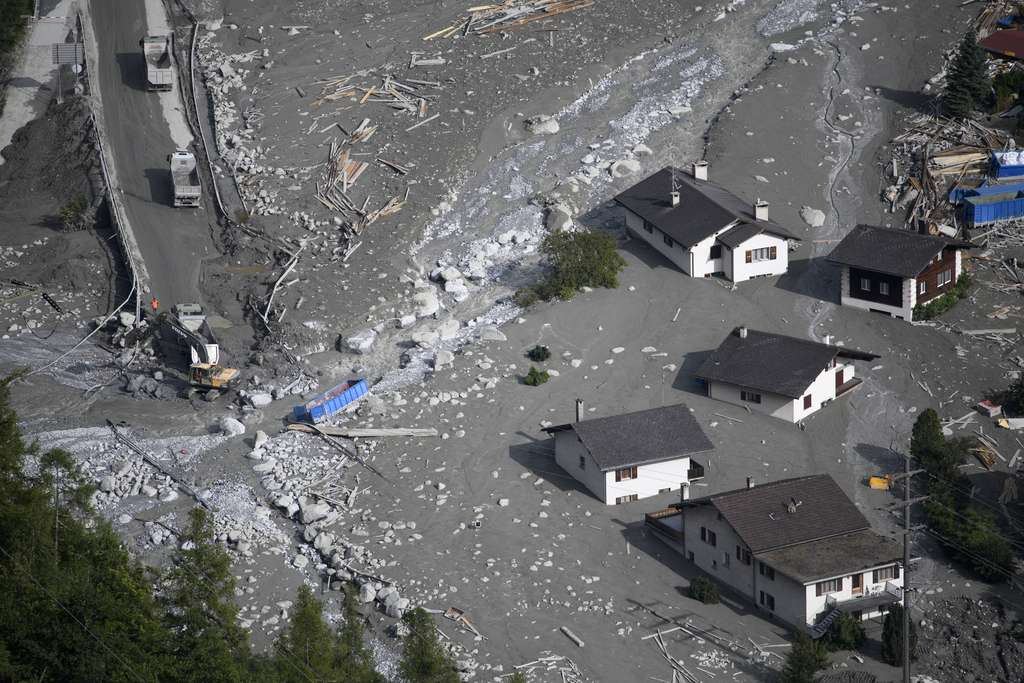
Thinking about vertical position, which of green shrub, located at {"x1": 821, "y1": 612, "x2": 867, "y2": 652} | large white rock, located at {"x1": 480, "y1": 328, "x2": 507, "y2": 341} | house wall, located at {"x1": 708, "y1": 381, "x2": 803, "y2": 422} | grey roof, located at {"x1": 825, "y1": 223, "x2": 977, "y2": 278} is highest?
grey roof, located at {"x1": 825, "y1": 223, "x2": 977, "y2": 278}

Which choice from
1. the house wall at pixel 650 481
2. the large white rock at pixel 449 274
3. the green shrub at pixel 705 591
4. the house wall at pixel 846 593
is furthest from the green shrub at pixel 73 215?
the house wall at pixel 846 593

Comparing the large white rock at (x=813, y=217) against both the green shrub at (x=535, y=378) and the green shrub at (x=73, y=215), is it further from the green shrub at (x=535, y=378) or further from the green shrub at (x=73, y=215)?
the green shrub at (x=73, y=215)

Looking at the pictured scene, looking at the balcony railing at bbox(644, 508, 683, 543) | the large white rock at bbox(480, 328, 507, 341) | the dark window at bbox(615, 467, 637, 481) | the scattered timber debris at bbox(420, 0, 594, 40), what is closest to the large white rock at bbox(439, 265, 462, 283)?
the large white rock at bbox(480, 328, 507, 341)

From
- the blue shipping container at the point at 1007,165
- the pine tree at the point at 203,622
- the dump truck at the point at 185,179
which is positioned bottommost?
the blue shipping container at the point at 1007,165

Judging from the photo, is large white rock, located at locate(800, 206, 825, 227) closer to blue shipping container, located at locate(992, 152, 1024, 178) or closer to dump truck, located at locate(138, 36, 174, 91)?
blue shipping container, located at locate(992, 152, 1024, 178)

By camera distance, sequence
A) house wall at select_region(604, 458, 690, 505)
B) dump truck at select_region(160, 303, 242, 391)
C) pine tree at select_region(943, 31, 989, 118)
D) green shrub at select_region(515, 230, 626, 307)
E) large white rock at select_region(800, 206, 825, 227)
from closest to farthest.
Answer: house wall at select_region(604, 458, 690, 505), dump truck at select_region(160, 303, 242, 391), green shrub at select_region(515, 230, 626, 307), large white rock at select_region(800, 206, 825, 227), pine tree at select_region(943, 31, 989, 118)

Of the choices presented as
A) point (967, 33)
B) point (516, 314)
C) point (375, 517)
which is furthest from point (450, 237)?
point (967, 33)
